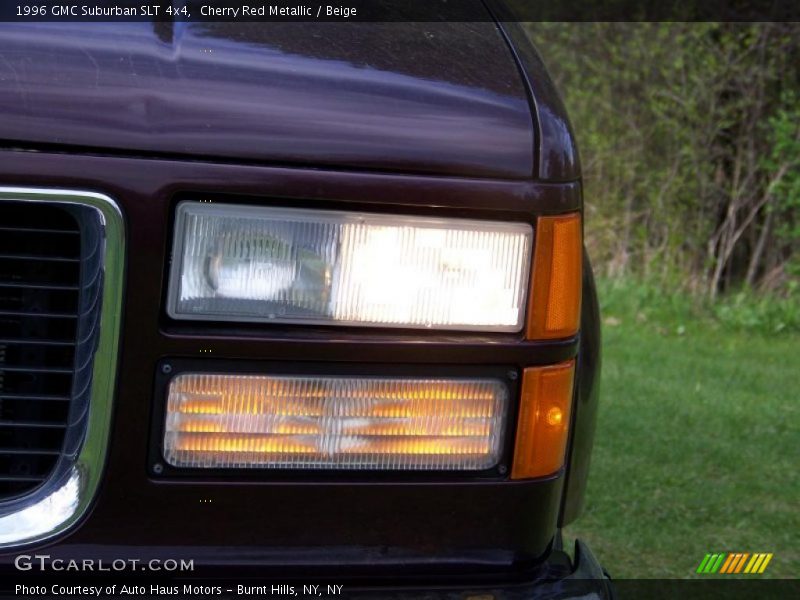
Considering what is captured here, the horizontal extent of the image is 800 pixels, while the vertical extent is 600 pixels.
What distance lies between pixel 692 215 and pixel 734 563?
5.33m

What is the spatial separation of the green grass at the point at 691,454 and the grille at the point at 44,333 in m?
2.53

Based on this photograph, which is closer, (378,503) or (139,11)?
(378,503)

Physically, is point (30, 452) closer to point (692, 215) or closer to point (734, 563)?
point (734, 563)

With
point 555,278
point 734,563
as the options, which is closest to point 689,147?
point 734,563

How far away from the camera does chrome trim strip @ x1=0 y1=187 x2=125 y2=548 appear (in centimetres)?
152

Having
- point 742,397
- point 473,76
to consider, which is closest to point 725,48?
point 742,397

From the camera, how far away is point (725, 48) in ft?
27.7

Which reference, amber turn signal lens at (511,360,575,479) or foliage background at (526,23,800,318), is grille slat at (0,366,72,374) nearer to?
amber turn signal lens at (511,360,575,479)

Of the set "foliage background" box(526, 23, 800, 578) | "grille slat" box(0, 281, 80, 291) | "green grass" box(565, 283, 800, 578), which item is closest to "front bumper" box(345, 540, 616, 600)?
"grille slat" box(0, 281, 80, 291)

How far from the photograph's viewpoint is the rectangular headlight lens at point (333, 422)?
5.26ft

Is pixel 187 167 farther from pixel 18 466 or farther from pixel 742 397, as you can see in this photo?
pixel 742 397

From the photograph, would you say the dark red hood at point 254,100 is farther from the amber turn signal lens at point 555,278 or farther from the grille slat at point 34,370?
the grille slat at point 34,370

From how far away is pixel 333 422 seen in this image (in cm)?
164

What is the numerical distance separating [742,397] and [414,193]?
15.5ft
